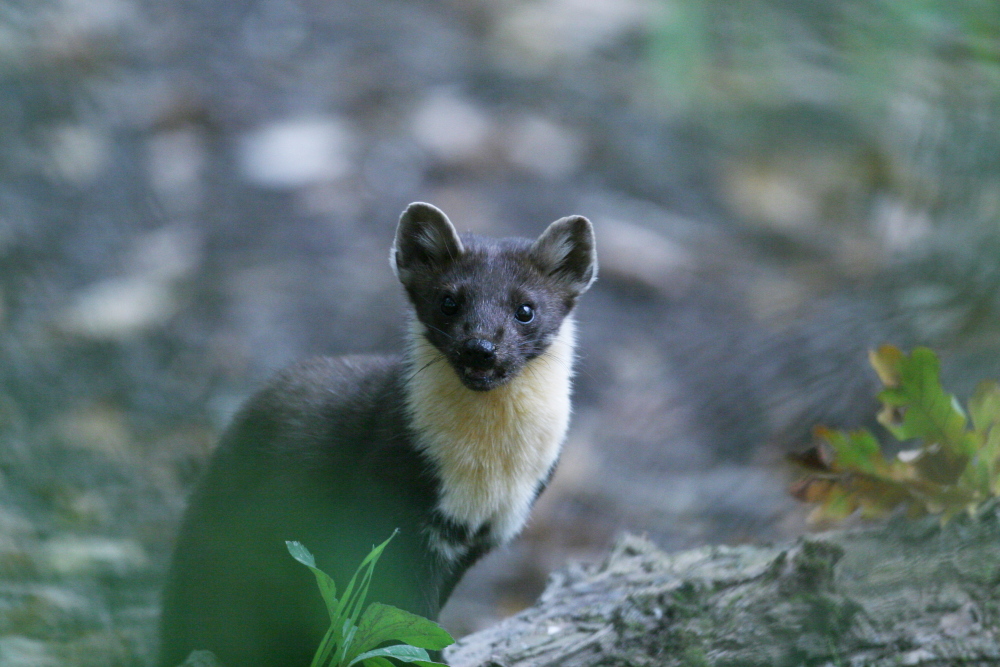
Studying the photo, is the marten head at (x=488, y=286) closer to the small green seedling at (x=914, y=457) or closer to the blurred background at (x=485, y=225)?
the blurred background at (x=485, y=225)

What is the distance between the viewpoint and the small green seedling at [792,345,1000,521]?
9.66 feet

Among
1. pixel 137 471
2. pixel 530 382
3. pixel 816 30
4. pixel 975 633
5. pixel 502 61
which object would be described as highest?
pixel 816 30

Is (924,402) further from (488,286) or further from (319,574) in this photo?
(319,574)

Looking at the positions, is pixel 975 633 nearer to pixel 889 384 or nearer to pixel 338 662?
pixel 889 384

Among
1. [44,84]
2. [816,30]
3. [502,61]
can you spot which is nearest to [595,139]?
[502,61]

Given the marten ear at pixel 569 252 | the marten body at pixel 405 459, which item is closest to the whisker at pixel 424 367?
the marten body at pixel 405 459

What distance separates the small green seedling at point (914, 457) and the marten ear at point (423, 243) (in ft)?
4.50

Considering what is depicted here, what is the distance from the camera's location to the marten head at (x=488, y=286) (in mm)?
3377

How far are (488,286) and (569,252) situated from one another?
41 centimetres


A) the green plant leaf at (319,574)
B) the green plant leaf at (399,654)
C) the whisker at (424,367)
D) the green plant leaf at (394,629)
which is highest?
the whisker at (424,367)

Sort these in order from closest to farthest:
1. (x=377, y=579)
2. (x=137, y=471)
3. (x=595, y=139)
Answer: (x=137, y=471) → (x=377, y=579) → (x=595, y=139)

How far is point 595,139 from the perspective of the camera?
23.1 ft

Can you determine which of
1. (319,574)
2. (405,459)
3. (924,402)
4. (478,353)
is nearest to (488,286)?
(478,353)

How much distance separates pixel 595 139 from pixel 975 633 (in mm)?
4928
